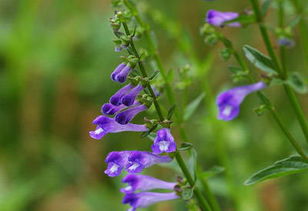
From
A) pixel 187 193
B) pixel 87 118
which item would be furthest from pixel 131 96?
pixel 87 118

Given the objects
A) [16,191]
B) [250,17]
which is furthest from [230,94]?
[16,191]

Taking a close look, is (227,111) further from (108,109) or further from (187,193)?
(108,109)

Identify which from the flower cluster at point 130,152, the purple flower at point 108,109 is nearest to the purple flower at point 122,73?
the flower cluster at point 130,152

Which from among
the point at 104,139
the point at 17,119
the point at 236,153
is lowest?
the point at 236,153

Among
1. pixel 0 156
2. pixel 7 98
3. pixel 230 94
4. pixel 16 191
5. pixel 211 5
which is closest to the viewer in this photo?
pixel 230 94

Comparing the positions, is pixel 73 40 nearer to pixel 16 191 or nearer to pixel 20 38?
pixel 20 38

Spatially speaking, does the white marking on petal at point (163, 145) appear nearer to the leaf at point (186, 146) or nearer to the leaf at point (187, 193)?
the leaf at point (186, 146)

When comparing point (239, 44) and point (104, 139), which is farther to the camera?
point (239, 44)
